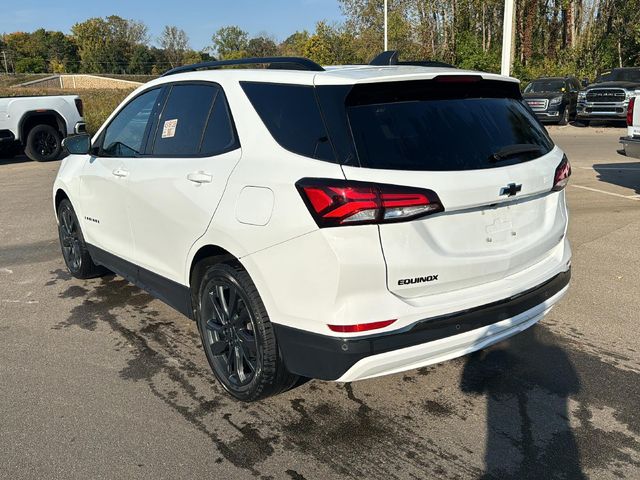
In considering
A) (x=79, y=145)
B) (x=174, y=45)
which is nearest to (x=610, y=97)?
(x=79, y=145)

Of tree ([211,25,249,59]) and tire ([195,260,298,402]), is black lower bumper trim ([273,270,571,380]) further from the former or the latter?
tree ([211,25,249,59])

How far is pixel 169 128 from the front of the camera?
3.78 meters

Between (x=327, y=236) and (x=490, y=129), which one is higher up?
(x=490, y=129)

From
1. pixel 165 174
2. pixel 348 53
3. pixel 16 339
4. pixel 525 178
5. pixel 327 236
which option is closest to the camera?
pixel 327 236

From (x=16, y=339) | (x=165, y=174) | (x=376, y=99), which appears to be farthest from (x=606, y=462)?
(x=16, y=339)

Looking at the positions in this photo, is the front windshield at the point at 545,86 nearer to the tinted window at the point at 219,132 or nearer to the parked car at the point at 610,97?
the parked car at the point at 610,97

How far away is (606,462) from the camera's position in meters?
2.71

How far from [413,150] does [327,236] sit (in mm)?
595

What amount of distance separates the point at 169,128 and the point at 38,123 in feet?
41.0

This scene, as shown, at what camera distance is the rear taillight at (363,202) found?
250 cm

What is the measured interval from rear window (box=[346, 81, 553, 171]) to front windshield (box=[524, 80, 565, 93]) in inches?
809

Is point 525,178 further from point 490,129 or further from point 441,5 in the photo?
point 441,5

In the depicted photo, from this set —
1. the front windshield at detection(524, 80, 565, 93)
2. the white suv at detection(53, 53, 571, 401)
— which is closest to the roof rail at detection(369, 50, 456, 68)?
the white suv at detection(53, 53, 571, 401)

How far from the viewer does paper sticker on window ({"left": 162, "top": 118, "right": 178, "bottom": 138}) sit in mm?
3730
